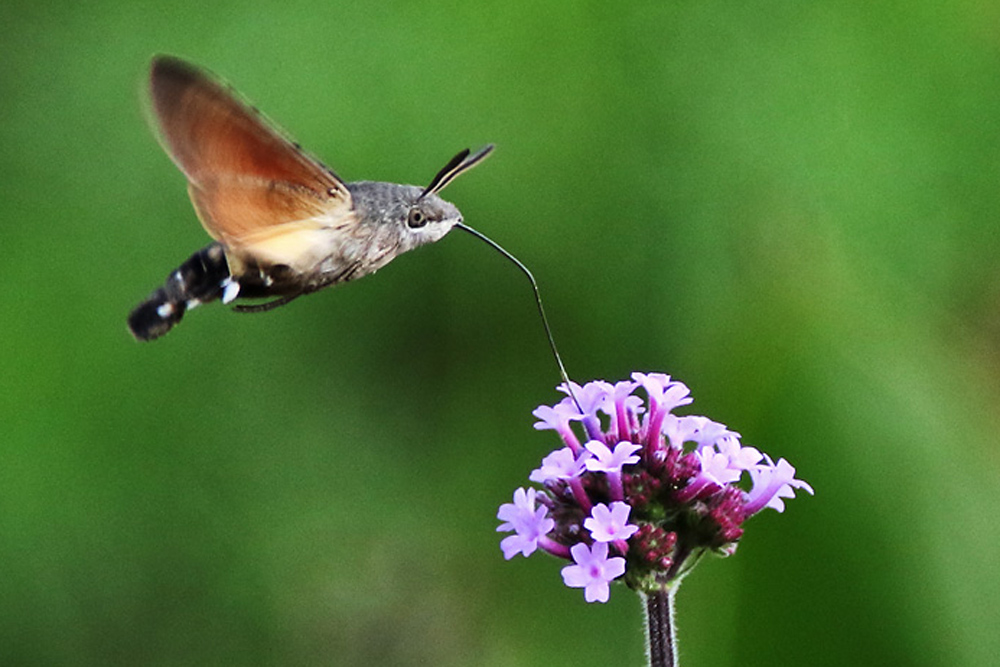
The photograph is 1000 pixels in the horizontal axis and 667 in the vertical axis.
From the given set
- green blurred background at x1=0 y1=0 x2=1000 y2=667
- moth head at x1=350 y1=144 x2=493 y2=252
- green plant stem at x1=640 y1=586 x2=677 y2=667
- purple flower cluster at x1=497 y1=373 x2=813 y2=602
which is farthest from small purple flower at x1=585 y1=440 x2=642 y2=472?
green blurred background at x1=0 y1=0 x2=1000 y2=667

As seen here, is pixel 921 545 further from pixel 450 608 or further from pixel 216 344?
pixel 216 344

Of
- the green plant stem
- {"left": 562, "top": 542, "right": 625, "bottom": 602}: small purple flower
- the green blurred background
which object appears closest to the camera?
{"left": 562, "top": 542, "right": 625, "bottom": 602}: small purple flower

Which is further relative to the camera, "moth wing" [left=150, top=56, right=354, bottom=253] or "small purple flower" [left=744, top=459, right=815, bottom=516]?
"small purple flower" [left=744, top=459, right=815, bottom=516]

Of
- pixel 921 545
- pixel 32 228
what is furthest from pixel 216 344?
pixel 921 545

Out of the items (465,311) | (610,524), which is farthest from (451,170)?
(465,311)

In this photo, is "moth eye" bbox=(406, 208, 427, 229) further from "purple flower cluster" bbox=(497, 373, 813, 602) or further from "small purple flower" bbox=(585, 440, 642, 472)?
"small purple flower" bbox=(585, 440, 642, 472)
